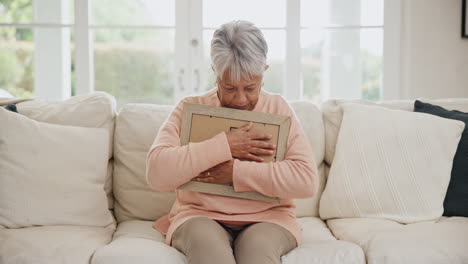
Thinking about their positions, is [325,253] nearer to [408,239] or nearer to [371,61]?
[408,239]

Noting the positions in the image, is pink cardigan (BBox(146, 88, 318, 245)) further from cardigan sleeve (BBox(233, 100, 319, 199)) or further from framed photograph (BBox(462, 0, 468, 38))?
framed photograph (BBox(462, 0, 468, 38))

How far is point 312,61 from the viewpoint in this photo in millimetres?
3578

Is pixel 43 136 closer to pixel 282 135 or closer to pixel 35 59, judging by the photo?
pixel 282 135

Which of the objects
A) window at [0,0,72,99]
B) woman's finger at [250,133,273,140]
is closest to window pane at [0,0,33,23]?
window at [0,0,72,99]

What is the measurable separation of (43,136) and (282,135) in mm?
904

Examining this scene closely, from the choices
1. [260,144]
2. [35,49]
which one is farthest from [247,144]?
[35,49]

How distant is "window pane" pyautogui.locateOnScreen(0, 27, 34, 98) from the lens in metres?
3.53

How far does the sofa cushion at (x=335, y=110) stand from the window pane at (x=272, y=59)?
4.08 feet

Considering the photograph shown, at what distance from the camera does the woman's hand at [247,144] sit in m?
1.68

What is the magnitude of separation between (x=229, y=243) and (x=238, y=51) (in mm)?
582

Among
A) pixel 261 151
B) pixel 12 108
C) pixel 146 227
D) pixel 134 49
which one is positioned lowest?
pixel 146 227

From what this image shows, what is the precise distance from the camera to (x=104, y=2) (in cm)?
355

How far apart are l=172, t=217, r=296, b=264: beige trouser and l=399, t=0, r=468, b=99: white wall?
2204mm

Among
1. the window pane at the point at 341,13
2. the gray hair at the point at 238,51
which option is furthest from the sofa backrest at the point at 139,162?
the window pane at the point at 341,13
